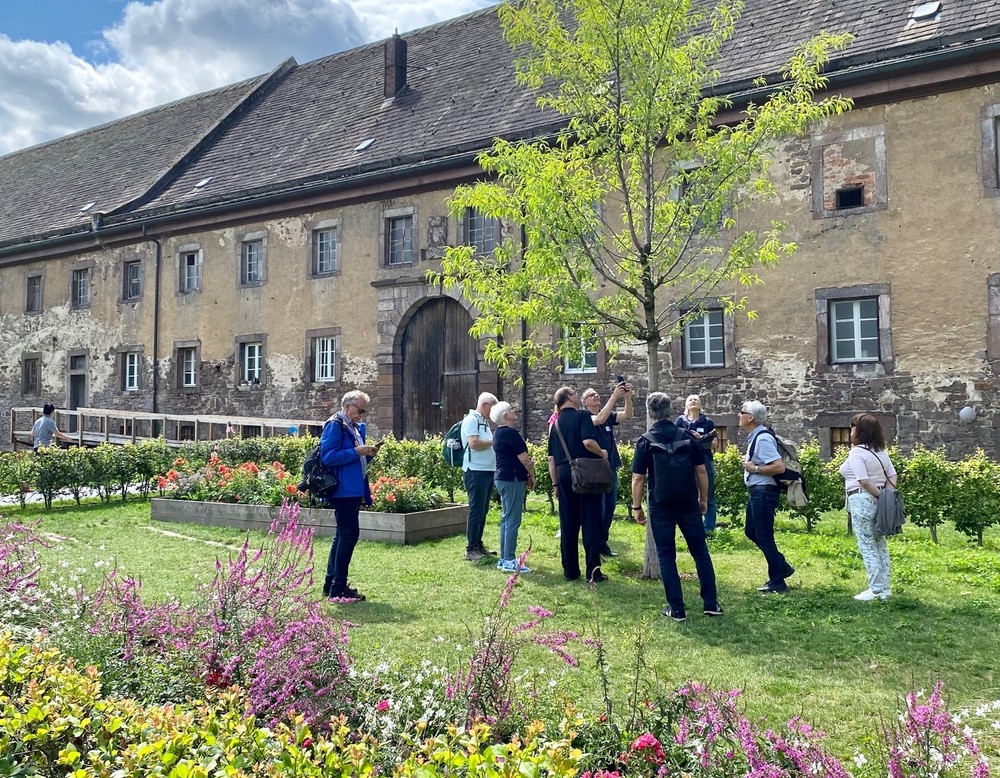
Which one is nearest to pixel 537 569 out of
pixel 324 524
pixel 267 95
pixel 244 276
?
pixel 324 524

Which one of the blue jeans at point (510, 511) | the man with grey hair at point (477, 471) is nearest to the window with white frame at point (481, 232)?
the man with grey hair at point (477, 471)

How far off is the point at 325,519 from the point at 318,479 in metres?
3.69

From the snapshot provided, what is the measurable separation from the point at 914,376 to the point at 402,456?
8247mm

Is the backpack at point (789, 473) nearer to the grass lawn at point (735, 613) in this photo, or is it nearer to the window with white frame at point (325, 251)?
the grass lawn at point (735, 613)

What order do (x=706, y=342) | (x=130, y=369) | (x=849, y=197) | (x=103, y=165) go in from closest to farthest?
(x=849, y=197) < (x=706, y=342) < (x=130, y=369) < (x=103, y=165)

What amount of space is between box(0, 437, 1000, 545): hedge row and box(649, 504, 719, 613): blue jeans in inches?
176

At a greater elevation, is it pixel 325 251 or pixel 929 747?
pixel 325 251

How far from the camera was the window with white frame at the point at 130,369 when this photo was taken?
24.8 m

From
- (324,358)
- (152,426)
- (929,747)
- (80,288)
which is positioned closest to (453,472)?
(324,358)

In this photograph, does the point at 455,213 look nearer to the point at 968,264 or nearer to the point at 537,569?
the point at 537,569

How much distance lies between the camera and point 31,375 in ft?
89.8

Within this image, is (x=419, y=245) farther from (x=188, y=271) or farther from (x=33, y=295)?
(x=33, y=295)

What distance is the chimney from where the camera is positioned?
2273 cm

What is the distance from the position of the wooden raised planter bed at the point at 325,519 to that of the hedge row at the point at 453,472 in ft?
5.78
